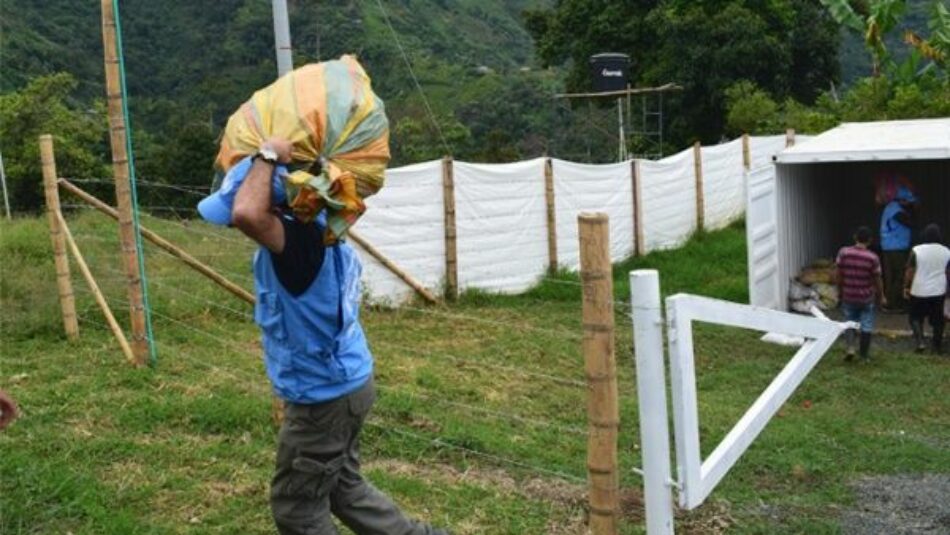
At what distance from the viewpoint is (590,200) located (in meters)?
13.6

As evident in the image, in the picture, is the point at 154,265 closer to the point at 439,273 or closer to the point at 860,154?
the point at 439,273

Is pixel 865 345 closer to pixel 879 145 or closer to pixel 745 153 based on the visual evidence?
pixel 879 145

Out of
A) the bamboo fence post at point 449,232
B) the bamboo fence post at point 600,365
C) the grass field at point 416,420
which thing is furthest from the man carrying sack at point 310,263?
the bamboo fence post at point 449,232

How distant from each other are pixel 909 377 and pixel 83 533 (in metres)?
7.25

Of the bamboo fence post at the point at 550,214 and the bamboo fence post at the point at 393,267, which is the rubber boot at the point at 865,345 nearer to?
the bamboo fence post at the point at 550,214

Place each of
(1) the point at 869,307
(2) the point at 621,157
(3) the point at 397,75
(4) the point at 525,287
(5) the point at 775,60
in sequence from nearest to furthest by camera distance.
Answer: (1) the point at 869,307
(4) the point at 525,287
(2) the point at 621,157
(5) the point at 775,60
(3) the point at 397,75

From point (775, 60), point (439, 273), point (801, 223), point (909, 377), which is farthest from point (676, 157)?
point (775, 60)

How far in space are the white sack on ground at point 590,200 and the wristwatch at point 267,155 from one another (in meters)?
9.78

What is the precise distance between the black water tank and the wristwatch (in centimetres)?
2286

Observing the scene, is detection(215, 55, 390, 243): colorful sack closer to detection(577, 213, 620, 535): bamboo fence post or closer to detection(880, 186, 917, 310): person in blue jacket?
detection(577, 213, 620, 535): bamboo fence post

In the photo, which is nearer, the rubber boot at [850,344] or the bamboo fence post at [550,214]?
the rubber boot at [850,344]

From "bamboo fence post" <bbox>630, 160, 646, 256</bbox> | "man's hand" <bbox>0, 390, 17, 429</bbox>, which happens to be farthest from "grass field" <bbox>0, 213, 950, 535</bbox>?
"bamboo fence post" <bbox>630, 160, 646, 256</bbox>

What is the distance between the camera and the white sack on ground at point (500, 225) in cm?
1162

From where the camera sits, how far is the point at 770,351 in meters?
10.2
